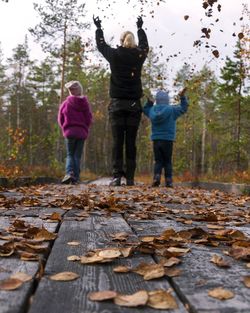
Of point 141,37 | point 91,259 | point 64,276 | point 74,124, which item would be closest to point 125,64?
point 141,37

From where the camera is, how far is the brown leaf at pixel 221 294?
1514 millimetres

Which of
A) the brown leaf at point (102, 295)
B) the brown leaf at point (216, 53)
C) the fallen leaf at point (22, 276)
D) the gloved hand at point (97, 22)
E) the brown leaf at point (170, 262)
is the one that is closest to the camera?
the brown leaf at point (102, 295)

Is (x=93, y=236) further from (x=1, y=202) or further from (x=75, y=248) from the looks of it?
(x=1, y=202)

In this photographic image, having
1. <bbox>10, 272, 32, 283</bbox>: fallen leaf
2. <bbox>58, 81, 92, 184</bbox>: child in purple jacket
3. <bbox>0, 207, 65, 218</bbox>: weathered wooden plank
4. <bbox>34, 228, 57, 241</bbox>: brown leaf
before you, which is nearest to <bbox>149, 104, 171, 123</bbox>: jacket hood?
<bbox>58, 81, 92, 184</bbox>: child in purple jacket

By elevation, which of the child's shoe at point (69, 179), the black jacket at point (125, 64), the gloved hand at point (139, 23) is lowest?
the child's shoe at point (69, 179)

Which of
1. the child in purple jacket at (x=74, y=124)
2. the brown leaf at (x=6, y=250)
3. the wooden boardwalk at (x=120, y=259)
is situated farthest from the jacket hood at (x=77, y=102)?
the brown leaf at (x=6, y=250)

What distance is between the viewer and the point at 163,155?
10.3m

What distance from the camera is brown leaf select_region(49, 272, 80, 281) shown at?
169 cm

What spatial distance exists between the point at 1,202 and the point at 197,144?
58.1 m

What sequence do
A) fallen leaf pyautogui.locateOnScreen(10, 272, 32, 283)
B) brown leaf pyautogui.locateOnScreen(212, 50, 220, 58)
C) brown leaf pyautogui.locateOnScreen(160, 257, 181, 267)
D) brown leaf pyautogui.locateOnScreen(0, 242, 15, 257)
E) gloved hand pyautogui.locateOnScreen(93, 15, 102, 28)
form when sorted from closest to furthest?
fallen leaf pyautogui.locateOnScreen(10, 272, 32, 283)
brown leaf pyautogui.locateOnScreen(160, 257, 181, 267)
brown leaf pyautogui.locateOnScreen(0, 242, 15, 257)
brown leaf pyautogui.locateOnScreen(212, 50, 220, 58)
gloved hand pyautogui.locateOnScreen(93, 15, 102, 28)

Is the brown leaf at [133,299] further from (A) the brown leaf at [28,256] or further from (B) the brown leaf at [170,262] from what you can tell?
(A) the brown leaf at [28,256]

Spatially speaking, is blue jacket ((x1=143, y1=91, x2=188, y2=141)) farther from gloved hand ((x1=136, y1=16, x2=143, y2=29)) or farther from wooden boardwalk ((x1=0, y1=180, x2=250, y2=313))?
wooden boardwalk ((x1=0, y1=180, x2=250, y2=313))

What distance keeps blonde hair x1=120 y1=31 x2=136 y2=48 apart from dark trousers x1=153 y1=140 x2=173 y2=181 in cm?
235

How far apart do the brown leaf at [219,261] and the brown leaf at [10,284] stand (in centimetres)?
85
